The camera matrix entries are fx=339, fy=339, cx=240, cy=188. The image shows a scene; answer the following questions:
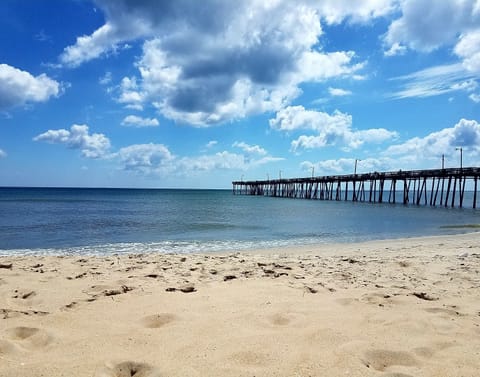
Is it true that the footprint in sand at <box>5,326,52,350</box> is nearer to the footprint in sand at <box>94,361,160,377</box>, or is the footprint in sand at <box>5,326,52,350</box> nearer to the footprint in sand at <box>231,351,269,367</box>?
the footprint in sand at <box>94,361,160,377</box>

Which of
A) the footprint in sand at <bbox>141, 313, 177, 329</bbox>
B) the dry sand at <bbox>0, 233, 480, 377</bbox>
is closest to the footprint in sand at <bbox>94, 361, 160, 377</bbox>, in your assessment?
the dry sand at <bbox>0, 233, 480, 377</bbox>

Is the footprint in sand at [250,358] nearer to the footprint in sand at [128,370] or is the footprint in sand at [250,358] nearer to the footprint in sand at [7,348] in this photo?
the footprint in sand at [128,370]

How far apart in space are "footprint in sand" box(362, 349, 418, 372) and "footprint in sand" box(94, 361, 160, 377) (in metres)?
1.74

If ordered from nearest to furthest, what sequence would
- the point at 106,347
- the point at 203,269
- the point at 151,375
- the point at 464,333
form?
the point at 151,375, the point at 106,347, the point at 464,333, the point at 203,269

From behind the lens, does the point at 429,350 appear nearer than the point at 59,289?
Yes

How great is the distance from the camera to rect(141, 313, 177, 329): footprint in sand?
3654 mm

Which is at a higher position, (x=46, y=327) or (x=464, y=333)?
(x=464, y=333)

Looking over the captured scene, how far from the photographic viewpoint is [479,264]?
708 cm

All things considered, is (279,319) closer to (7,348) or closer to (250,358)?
(250,358)

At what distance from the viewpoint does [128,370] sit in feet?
8.89

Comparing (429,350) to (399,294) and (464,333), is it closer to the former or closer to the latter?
(464,333)

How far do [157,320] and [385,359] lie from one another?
2337mm

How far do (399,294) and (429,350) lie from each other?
1.88 m

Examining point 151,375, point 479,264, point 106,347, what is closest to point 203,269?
point 106,347
